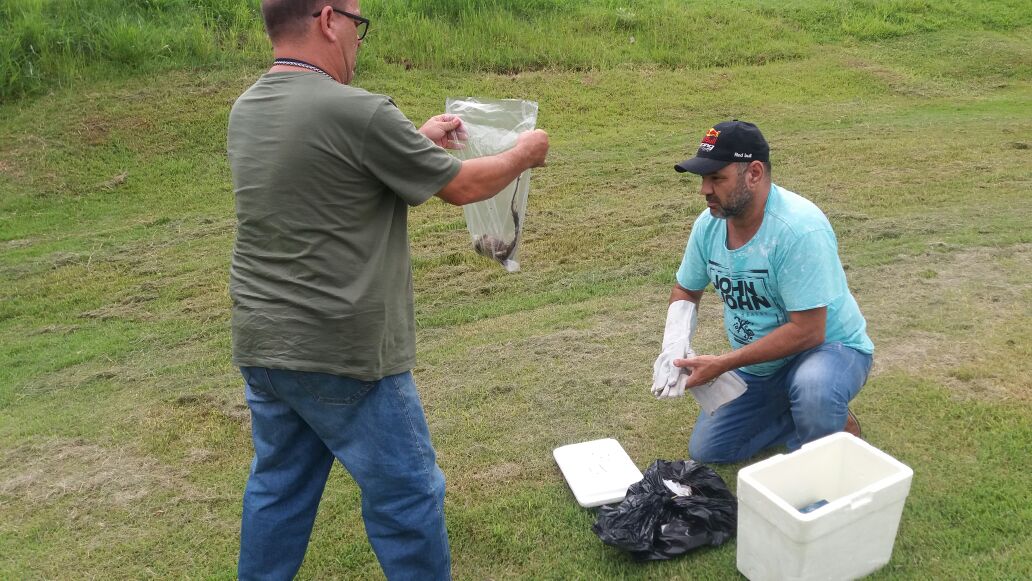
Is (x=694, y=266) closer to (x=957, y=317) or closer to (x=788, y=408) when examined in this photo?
(x=788, y=408)

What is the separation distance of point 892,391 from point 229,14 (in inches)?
293

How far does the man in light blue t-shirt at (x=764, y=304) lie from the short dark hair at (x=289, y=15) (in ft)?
4.06

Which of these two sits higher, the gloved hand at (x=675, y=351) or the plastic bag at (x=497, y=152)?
the plastic bag at (x=497, y=152)

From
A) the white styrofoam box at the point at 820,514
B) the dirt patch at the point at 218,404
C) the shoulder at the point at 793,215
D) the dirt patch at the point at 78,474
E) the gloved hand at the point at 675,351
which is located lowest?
the dirt patch at the point at 218,404

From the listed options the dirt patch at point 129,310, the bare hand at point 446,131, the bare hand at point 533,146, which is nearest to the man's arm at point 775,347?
the bare hand at point 533,146

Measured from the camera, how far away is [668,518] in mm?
2426

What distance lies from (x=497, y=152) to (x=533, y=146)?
1.66 ft

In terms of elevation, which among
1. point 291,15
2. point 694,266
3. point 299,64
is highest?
point 291,15

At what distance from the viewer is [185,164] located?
22.3 ft

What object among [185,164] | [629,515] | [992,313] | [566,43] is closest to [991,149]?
[992,313]

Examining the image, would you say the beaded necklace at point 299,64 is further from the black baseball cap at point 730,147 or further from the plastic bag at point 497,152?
the black baseball cap at point 730,147

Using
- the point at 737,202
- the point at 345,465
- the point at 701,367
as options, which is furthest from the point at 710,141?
the point at 345,465

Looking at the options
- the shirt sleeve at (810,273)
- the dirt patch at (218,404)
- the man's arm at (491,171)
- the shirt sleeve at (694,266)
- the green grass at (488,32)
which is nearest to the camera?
the man's arm at (491,171)

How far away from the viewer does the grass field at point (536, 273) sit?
8.54 feet
